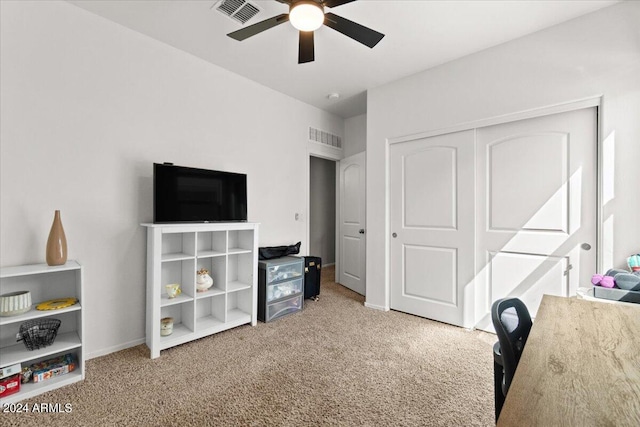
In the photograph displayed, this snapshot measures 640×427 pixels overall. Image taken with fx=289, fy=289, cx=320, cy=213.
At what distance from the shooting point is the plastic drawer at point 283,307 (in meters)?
3.12

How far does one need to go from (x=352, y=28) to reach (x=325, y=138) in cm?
253

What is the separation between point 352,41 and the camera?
261 centimetres

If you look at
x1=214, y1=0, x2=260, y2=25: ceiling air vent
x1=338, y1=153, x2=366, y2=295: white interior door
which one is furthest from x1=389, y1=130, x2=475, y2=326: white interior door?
x1=214, y1=0, x2=260, y2=25: ceiling air vent


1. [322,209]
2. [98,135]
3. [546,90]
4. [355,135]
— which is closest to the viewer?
[98,135]

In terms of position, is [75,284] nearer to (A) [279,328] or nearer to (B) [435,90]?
(A) [279,328]

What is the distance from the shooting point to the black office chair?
1.16 m

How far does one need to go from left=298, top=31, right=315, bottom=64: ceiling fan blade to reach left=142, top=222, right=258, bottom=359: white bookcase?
1.59 m

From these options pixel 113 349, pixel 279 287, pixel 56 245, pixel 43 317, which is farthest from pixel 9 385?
pixel 279 287

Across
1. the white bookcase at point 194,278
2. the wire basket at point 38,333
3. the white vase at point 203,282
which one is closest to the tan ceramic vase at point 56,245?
the wire basket at point 38,333

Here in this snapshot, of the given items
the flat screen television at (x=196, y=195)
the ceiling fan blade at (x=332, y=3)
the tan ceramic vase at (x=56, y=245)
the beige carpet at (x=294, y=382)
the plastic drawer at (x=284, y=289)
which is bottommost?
the beige carpet at (x=294, y=382)

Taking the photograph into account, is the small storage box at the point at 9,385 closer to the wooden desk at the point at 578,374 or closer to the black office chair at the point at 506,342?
the wooden desk at the point at 578,374

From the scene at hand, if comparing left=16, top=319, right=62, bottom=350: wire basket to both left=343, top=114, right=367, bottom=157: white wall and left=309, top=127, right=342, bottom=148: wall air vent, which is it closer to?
left=309, top=127, right=342, bottom=148: wall air vent

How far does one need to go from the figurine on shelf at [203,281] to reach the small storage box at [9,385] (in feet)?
4.02

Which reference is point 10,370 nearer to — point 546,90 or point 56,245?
point 56,245
